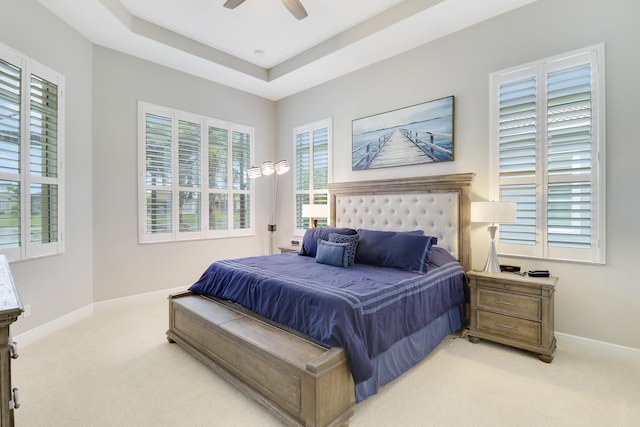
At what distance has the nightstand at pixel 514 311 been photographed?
8.62 feet

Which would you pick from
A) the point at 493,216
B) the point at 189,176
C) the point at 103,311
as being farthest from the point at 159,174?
the point at 493,216

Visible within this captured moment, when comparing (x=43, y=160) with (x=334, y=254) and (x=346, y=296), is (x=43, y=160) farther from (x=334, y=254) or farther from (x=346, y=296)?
(x=346, y=296)

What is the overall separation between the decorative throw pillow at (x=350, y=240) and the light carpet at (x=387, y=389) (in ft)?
3.81

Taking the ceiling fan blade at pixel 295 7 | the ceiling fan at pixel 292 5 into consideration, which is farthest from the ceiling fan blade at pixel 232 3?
the ceiling fan blade at pixel 295 7

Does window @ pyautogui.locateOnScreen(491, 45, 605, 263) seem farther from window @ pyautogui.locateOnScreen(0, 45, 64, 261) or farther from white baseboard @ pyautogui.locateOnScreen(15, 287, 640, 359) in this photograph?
window @ pyautogui.locateOnScreen(0, 45, 64, 261)

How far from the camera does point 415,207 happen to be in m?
3.78

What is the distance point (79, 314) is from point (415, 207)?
4.08 metres

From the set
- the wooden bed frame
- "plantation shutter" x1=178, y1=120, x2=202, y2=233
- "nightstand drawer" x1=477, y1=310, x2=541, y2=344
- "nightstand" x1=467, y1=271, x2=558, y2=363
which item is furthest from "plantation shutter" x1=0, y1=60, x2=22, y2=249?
"nightstand drawer" x1=477, y1=310, x2=541, y2=344

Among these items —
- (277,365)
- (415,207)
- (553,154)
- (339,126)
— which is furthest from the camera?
(339,126)

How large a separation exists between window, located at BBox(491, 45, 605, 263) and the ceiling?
0.83m

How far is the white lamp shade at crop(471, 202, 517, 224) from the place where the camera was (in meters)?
2.87

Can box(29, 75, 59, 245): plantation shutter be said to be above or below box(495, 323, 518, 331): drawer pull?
above

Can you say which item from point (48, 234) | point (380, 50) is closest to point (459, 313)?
point (380, 50)

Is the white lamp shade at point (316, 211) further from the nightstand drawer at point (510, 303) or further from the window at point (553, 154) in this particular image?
the nightstand drawer at point (510, 303)
